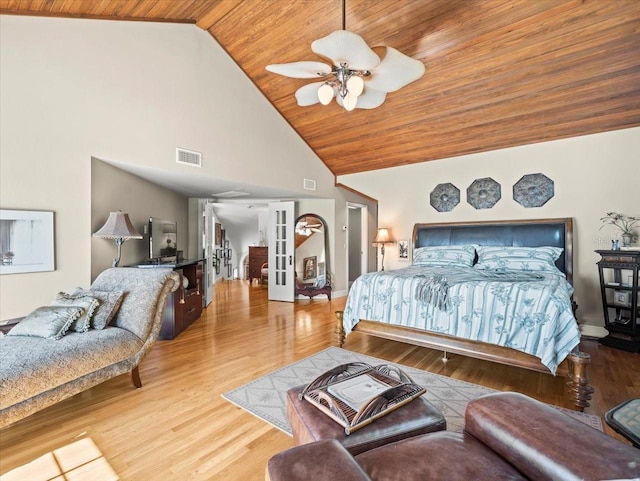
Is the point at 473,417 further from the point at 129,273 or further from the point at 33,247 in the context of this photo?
the point at 33,247

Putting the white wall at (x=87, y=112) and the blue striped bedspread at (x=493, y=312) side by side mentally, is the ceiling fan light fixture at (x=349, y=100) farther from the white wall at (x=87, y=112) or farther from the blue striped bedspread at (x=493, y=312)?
the white wall at (x=87, y=112)

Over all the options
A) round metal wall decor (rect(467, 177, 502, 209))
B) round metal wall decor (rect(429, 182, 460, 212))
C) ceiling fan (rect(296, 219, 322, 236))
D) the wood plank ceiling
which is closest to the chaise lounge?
the wood plank ceiling

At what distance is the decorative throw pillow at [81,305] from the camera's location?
2.36m

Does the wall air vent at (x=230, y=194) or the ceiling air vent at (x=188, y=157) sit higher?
the ceiling air vent at (x=188, y=157)

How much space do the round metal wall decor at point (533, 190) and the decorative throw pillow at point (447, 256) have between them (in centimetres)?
103

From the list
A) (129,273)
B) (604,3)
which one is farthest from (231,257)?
(604,3)

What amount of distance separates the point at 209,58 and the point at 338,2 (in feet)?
6.61

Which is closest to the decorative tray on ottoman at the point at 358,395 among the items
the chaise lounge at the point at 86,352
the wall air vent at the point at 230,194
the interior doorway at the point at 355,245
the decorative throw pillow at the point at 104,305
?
the chaise lounge at the point at 86,352

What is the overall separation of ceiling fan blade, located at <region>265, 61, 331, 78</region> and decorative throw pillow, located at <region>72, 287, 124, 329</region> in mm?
2339

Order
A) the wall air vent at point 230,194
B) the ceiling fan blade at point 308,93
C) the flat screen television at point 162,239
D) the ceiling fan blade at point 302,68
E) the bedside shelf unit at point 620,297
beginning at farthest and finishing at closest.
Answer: the wall air vent at point 230,194 → the flat screen television at point 162,239 → the bedside shelf unit at point 620,297 → the ceiling fan blade at point 308,93 → the ceiling fan blade at point 302,68

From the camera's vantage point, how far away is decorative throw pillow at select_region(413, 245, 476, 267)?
4.58 meters

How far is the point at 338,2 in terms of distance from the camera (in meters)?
3.38

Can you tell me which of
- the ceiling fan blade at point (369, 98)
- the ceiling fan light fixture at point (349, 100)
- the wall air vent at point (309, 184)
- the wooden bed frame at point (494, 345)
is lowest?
the wooden bed frame at point (494, 345)

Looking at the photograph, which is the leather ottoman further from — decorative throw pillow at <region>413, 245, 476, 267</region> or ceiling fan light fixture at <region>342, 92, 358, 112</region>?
decorative throw pillow at <region>413, 245, 476, 267</region>
